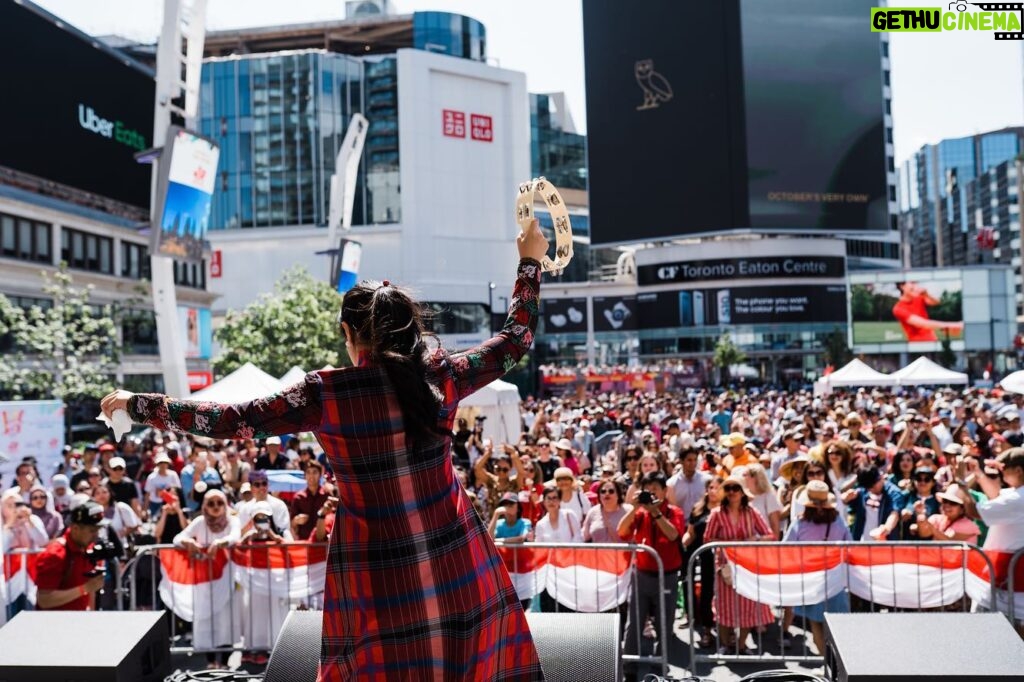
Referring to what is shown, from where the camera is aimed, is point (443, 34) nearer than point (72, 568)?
No

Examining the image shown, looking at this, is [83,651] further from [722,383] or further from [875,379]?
[722,383]

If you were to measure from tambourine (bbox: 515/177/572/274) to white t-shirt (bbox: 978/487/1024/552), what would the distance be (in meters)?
5.29

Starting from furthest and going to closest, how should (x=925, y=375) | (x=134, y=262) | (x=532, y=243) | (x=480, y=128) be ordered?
1. (x=480, y=128)
2. (x=134, y=262)
3. (x=925, y=375)
4. (x=532, y=243)

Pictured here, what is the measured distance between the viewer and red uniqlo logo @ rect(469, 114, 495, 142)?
78.1m

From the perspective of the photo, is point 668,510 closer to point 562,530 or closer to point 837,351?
point 562,530

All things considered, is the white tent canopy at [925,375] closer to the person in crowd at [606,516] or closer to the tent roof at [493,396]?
the tent roof at [493,396]

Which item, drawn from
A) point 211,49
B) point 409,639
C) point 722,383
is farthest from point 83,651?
point 211,49

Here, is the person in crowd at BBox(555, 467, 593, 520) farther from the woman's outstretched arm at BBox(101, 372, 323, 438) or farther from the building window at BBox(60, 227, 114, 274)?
the building window at BBox(60, 227, 114, 274)

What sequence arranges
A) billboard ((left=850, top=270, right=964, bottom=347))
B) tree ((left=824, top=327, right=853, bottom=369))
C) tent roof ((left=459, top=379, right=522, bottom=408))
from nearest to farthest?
tent roof ((left=459, top=379, right=522, bottom=408)), billboard ((left=850, top=270, right=964, bottom=347)), tree ((left=824, top=327, right=853, bottom=369))

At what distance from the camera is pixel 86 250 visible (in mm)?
45656

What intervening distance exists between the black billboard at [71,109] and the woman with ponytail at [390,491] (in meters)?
42.0

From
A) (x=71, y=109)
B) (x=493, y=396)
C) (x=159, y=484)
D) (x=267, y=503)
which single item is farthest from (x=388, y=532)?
(x=71, y=109)

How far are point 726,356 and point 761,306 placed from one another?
679cm

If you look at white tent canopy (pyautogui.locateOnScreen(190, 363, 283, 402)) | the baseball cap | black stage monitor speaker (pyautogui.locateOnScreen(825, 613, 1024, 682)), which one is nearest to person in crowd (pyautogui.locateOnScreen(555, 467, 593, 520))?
the baseball cap
